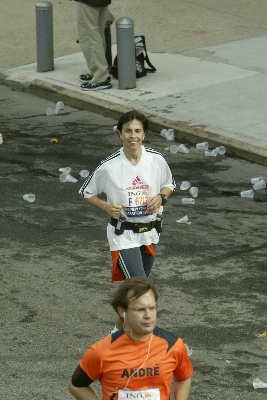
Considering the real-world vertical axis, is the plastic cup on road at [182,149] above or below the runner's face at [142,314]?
below

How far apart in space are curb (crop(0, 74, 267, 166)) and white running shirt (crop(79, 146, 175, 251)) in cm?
486

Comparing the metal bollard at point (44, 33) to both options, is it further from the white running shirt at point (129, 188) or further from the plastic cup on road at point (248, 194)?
the white running shirt at point (129, 188)

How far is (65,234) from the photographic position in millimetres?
9055

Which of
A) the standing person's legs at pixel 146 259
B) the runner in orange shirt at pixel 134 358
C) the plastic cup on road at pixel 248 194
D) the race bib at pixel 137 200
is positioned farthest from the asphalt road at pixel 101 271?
the runner in orange shirt at pixel 134 358

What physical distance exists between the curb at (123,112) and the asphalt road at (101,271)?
0.19 metres

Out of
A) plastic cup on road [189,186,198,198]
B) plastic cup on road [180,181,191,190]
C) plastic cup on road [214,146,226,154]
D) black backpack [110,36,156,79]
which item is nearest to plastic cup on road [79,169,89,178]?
plastic cup on road [180,181,191,190]

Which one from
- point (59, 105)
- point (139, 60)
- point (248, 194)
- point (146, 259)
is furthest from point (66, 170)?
point (146, 259)

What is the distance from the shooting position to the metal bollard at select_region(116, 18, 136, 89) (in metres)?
13.7

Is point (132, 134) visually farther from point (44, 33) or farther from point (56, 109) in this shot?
point (44, 33)

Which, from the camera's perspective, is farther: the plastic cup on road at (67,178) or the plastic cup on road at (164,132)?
the plastic cup on road at (164,132)

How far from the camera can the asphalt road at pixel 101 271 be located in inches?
255

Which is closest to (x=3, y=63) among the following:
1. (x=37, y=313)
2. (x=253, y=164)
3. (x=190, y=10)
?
(x=190, y=10)

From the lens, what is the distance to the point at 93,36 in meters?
13.8

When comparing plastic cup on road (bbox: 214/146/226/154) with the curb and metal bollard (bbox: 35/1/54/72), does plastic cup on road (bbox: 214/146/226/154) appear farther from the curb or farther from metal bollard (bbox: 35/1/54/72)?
metal bollard (bbox: 35/1/54/72)
